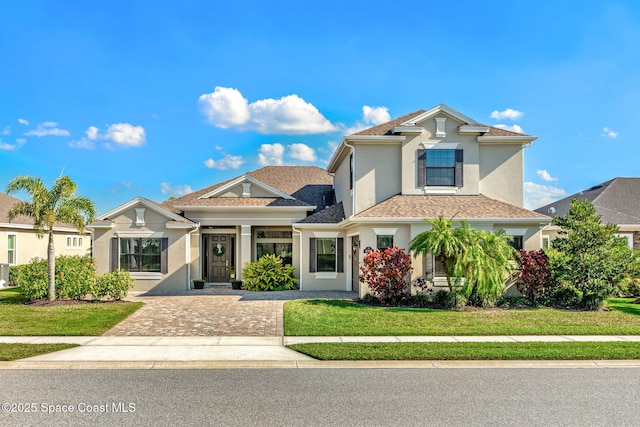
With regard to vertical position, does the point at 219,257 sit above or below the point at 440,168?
below

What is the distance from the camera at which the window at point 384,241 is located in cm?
1786

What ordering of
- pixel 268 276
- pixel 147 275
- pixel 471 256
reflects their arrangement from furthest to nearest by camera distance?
pixel 268 276, pixel 147 275, pixel 471 256

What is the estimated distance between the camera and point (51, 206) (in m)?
16.5

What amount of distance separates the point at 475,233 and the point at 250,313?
25.8 feet

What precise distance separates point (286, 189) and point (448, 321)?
48.5ft

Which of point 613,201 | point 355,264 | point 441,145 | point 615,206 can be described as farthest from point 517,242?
point 613,201

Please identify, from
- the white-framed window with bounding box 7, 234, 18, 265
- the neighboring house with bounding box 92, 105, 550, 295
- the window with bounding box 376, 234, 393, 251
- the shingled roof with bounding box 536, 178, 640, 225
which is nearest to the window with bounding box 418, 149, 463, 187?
the neighboring house with bounding box 92, 105, 550, 295

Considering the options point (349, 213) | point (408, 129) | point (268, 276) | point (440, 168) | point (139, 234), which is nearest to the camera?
point (408, 129)

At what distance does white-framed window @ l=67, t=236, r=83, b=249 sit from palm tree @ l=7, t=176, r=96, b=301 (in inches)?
595

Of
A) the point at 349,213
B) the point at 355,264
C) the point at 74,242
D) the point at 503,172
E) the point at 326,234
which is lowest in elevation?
the point at 355,264

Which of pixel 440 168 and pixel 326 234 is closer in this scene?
pixel 440 168

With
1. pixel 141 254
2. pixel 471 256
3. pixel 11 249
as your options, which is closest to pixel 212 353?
pixel 471 256

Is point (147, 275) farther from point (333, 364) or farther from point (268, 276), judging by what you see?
point (333, 364)

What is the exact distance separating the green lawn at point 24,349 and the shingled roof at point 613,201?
69.7 feet
